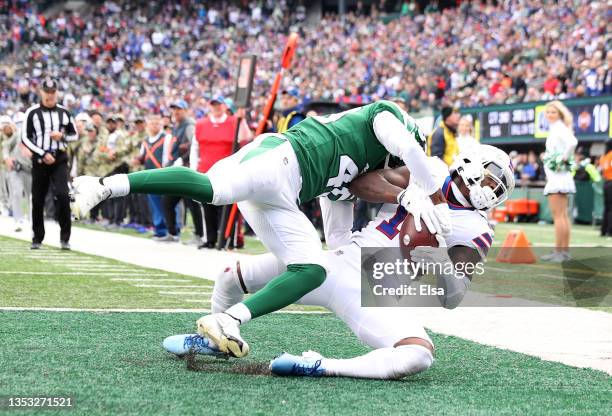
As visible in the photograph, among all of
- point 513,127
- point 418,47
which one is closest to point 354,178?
point 513,127

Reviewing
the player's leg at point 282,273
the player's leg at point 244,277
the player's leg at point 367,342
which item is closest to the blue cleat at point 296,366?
the player's leg at point 367,342

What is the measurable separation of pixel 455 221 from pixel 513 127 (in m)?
16.1

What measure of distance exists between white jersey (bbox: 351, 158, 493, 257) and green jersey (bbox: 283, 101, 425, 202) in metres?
0.25

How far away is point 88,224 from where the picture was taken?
17.7m

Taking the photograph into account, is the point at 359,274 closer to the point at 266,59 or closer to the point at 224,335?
the point at 224,335

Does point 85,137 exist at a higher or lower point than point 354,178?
lower

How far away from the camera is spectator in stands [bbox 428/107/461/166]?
1207 cm

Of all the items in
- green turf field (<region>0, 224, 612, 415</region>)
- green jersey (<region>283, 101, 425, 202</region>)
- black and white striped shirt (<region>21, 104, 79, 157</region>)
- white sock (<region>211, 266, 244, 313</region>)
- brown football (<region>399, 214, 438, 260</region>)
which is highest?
green jersey (<region>283, 101, 425, 202</region>)

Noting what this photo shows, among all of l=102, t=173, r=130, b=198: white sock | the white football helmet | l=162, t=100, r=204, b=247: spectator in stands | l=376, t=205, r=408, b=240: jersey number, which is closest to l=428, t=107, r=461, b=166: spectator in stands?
l=162, t=100, r=204, b=247: spectator in stands

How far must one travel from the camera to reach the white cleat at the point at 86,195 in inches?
179

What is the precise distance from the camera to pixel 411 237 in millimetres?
4699

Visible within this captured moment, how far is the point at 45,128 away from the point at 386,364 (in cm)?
751

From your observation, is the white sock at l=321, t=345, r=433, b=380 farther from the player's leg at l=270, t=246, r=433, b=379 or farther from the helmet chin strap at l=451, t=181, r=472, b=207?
the helmet chin strap at l=451, t=181, r=472, b=207

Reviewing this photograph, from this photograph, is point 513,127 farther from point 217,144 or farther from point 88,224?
point 217,144
